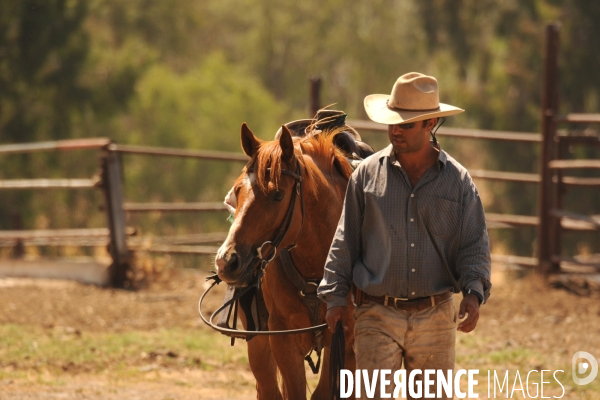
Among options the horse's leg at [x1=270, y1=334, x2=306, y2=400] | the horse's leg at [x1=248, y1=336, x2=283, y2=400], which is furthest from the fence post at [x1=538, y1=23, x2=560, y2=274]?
the horse's leg at [x1=270, y1=334, x2=306, y2=400]

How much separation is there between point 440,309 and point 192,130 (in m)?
29.0

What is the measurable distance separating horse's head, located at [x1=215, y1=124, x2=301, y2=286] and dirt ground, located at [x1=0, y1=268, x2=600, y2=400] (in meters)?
2.37

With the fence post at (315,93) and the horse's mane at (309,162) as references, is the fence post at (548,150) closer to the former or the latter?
the fence post at (315,93)

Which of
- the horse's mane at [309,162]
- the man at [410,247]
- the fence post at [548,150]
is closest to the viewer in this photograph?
the man at [410,247]

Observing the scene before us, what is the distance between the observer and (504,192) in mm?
24156

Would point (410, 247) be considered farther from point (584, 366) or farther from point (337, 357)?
point (584, 366)

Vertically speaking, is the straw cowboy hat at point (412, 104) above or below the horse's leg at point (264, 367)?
above

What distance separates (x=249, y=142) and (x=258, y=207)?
0.41 m

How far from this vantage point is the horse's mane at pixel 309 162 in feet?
14.8

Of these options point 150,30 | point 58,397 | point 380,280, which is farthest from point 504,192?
point 380,280

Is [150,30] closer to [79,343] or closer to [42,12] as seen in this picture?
[42,12]

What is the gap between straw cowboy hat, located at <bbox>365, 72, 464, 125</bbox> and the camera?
4.13m

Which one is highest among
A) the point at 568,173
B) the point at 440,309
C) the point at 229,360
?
the point at 440,309

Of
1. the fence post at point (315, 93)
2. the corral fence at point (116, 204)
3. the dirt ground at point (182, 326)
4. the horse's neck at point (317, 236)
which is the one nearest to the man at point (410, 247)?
the horse's neck at point (317, 236)
